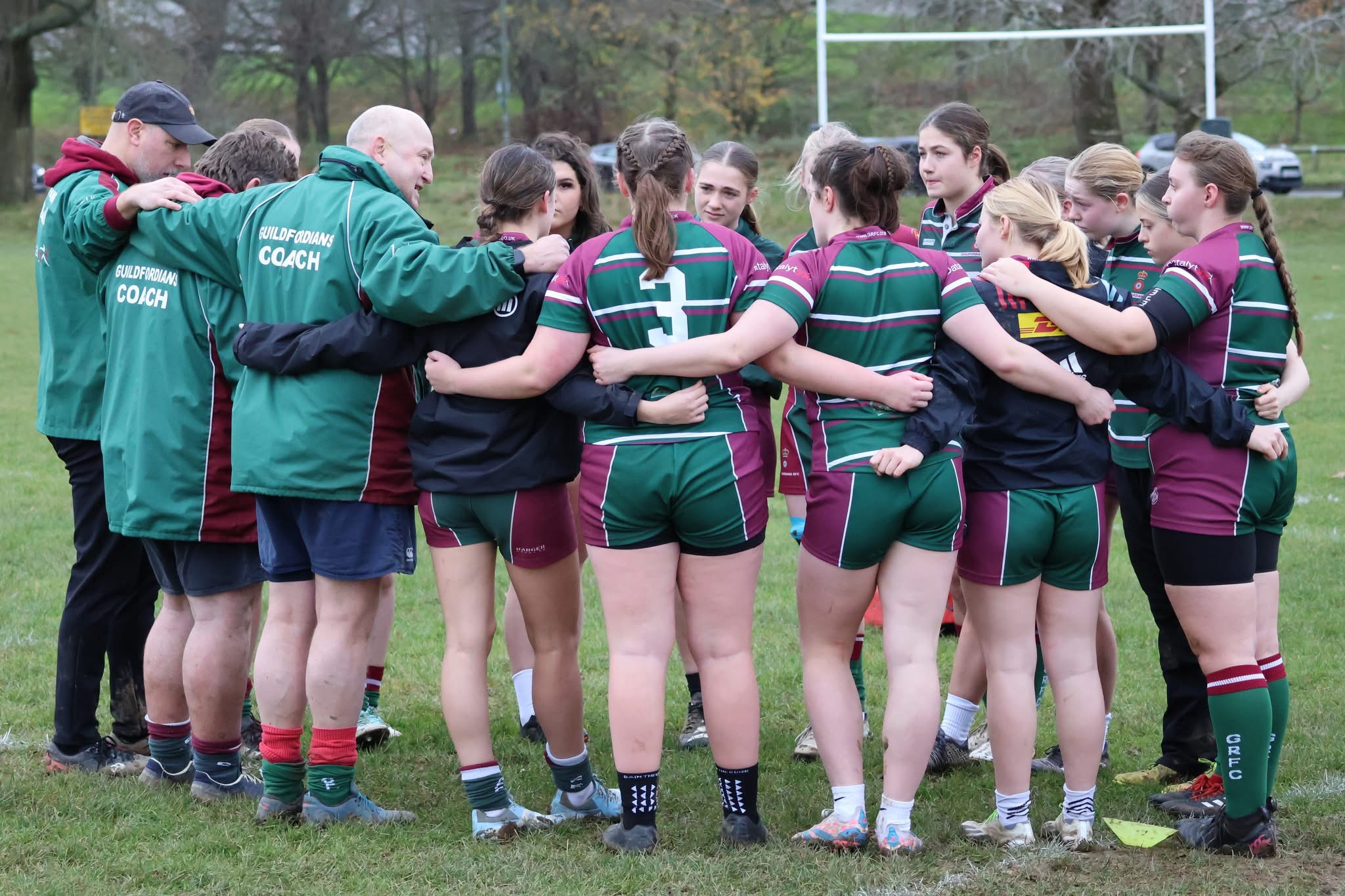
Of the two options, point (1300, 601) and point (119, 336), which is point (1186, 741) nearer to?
point (1300, 601)

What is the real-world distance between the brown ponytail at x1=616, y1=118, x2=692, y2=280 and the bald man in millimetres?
296

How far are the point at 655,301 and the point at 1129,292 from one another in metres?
1.55

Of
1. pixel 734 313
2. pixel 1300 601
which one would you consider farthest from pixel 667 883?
pixel 1300 601

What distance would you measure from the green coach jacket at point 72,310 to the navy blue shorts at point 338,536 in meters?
0.88

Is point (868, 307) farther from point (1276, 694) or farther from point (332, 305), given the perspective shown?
point (1276, 694)

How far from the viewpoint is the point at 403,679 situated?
563cm

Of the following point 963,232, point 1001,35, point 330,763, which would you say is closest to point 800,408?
point 963,232

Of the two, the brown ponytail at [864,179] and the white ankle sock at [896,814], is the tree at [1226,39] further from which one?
the white ankle sock at [896,814]

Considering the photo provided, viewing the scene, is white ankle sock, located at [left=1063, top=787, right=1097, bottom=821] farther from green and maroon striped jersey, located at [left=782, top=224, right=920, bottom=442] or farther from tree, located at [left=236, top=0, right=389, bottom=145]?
tree, located at [left=236, top=0, right=389, bottom=145]

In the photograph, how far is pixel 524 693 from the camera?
16.4 ft

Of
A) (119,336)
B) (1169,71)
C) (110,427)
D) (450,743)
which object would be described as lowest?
(450,743)

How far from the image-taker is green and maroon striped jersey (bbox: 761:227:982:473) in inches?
141

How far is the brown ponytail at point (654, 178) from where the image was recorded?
11.5 feet

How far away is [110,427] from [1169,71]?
29.4m
